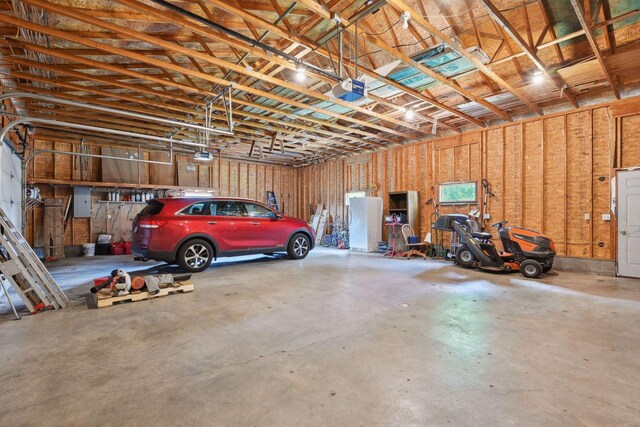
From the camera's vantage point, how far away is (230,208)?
625cm

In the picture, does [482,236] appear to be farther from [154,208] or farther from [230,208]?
[154,208]

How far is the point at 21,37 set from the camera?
3.74 m

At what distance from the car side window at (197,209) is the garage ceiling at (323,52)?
80.1 inches

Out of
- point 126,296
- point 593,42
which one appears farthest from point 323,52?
point 126,296

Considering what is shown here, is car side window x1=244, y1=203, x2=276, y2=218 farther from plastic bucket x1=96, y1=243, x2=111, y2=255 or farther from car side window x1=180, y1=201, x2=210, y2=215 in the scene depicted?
plastic bucket x1=96, y1=243, x2=111, y2=255

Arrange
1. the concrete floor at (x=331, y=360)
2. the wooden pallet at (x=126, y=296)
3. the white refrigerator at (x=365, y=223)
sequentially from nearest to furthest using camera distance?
the concrete floor at (x=331, y=360), the wooden pallet at (x=126, y=296), the white refrigerator at (x=365, y=223)

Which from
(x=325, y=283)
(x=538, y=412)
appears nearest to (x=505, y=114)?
(x=325, y=283)

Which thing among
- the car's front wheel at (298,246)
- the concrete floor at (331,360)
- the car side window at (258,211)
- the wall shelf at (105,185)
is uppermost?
the wall shelf at (105,185)

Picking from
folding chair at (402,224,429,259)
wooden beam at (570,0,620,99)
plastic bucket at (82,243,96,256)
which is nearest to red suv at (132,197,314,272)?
folding chair at (402,224,429,259)

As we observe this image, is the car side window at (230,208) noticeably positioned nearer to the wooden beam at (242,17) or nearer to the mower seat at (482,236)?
the wooden beam at (242,17)

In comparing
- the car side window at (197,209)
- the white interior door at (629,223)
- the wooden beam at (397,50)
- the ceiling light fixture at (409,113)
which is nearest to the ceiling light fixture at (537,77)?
the wooden beam at (397,50)

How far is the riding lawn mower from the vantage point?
17.3ft

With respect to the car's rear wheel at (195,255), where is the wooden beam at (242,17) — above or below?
above

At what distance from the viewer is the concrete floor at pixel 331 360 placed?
167cm
